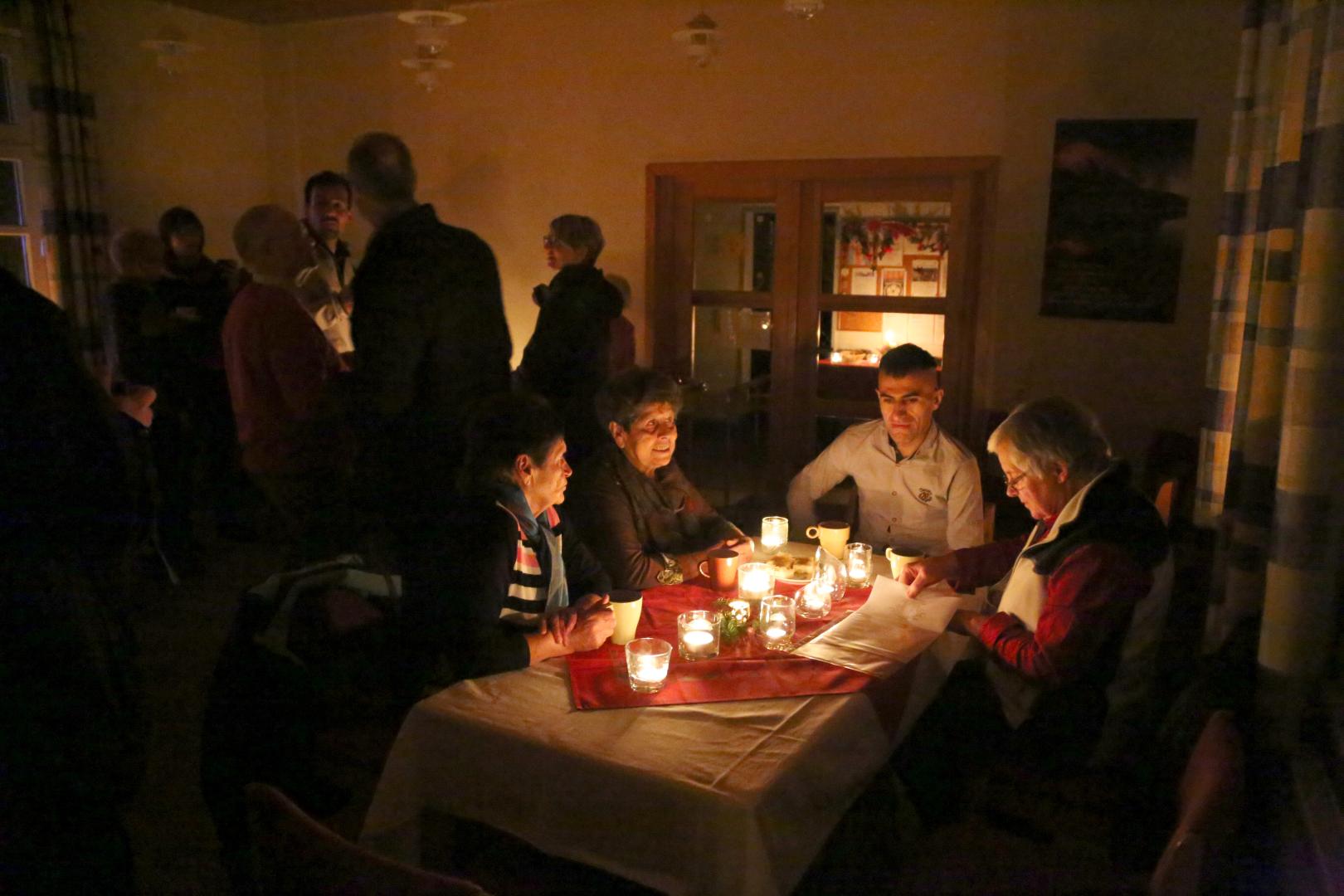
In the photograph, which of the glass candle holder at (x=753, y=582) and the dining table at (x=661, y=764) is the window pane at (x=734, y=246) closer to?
the glass candle holder at (x=753, y=582)

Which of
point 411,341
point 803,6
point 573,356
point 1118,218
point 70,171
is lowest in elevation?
point 573,356

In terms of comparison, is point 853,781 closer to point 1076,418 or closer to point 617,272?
point 1076,418

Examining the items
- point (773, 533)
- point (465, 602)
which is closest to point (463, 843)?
point (465, 602)

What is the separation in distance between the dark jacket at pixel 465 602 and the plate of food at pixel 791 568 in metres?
0.73

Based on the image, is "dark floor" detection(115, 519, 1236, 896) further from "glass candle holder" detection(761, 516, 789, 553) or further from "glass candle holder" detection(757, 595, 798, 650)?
"glass candle holder" detection(761, 516, 789, 553)

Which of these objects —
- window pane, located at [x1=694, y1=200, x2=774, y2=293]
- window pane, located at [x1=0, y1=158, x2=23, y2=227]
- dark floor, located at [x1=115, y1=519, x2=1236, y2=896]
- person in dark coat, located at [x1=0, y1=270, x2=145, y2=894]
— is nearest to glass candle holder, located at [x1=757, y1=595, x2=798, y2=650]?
dark floor, located at [x1=115, y1=519, x2=1236, y2=896]

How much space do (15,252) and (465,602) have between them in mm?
4590

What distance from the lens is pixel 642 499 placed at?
2670 millimetres

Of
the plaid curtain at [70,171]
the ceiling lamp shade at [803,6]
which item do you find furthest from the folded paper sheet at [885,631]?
the plaid curtain at [70,171]

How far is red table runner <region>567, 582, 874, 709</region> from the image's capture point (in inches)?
68.1

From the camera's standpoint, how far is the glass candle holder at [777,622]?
6.57 ft

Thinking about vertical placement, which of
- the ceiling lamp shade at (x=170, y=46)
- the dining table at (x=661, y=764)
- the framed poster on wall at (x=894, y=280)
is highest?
the ceiling lamp shade at (x=170, y=46)

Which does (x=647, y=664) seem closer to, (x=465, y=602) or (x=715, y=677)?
(x=715, y=677)

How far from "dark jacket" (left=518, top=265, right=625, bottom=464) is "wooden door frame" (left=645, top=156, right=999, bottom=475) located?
5.03ft
